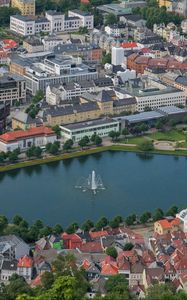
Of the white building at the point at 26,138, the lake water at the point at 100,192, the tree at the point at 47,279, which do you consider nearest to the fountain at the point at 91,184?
the lake water at the point at 100,192

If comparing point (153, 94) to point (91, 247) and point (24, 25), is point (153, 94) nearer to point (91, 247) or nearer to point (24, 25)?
point (24, 25)

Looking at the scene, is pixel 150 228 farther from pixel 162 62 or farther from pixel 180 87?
pixel 162 62

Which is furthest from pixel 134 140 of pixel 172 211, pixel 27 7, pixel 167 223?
pixel 27 7

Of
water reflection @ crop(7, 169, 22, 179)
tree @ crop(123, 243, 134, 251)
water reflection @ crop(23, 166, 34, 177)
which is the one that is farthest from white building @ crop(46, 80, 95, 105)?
tree @ crop(123, 243, 134, 251)

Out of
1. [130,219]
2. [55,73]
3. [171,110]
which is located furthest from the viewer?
[55,73]

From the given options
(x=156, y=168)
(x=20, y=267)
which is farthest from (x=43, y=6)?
(x=20, y=267)

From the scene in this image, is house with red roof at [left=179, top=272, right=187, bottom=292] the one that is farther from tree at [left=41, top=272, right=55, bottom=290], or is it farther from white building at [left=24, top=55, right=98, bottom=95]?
white building at [left=24, top=55, right=98, bottom=95]
